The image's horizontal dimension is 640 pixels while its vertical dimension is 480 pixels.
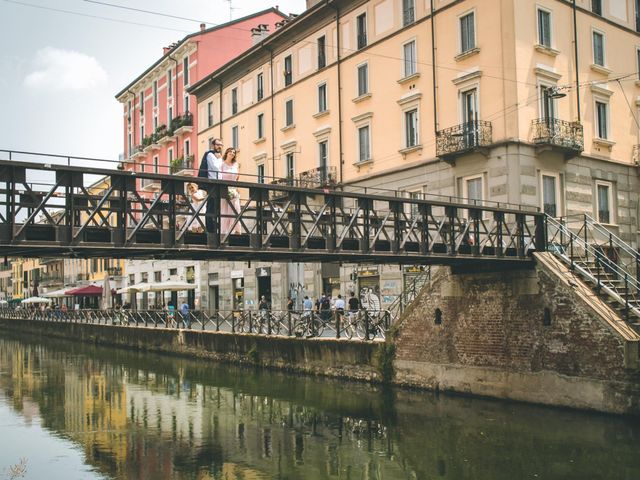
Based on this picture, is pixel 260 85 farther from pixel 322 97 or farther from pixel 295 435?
pixel 295 435

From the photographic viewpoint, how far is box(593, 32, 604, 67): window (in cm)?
2679

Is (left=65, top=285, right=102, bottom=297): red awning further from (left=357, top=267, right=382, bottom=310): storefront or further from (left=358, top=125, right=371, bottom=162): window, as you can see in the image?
(left=358, top=125, right=371, bottom=162): window

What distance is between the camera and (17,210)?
38.7 ft

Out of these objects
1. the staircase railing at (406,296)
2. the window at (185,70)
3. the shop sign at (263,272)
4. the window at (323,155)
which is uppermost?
the window at (185,70)

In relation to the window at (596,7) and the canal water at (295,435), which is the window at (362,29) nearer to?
the window at (596,7)

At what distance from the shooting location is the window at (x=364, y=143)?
29969mm

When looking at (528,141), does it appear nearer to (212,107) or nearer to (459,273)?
(459,273)

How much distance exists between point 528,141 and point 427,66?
209 inches

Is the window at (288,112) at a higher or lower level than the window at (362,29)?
lower

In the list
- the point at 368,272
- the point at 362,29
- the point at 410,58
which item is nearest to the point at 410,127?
the point at 410,58

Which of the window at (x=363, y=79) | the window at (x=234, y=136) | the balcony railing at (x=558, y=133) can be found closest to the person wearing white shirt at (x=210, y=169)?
the balcony railing at (x=558, y=133)

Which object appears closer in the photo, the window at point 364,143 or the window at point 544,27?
the window at point 544,27

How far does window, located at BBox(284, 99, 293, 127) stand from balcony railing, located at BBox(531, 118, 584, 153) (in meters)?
14.3

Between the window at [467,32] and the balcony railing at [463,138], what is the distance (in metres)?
2.87
